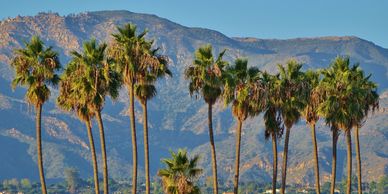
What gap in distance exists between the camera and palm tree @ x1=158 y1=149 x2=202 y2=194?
7756 centimetres

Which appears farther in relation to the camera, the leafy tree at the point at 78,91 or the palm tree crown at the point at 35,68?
the palm tree crown at the point at 35,68

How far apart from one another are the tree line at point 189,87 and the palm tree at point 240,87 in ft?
0.27

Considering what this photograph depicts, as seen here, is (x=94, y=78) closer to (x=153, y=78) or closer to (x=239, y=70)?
(x=153, y=78)

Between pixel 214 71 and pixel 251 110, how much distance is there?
188 inches

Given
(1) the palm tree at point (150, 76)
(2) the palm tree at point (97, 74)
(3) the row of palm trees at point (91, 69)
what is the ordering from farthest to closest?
1. (1) the palm tree at point (150, 76)
2. (3) the row of palm trees at point (91, 69)
3. (2) the palm tree at point (97, 74)

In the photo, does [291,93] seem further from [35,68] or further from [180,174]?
[35,68]

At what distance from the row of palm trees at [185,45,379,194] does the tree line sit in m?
0.08

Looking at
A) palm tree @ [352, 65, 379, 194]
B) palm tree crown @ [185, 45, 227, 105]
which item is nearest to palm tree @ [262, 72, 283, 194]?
palm tree crown @ [185, 45, 227, 105]

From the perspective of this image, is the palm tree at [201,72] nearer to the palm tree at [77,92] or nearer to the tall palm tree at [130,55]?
the tall palm tree at [130,55]

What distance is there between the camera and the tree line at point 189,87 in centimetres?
A: 7844

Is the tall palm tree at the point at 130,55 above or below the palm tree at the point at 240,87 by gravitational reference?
above

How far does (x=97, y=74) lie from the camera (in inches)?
3059

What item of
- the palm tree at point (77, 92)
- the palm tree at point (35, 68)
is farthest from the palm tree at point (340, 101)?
the palm tree at point (35, 68)

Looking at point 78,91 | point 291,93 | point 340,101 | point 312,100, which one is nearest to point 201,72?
point 291,93
